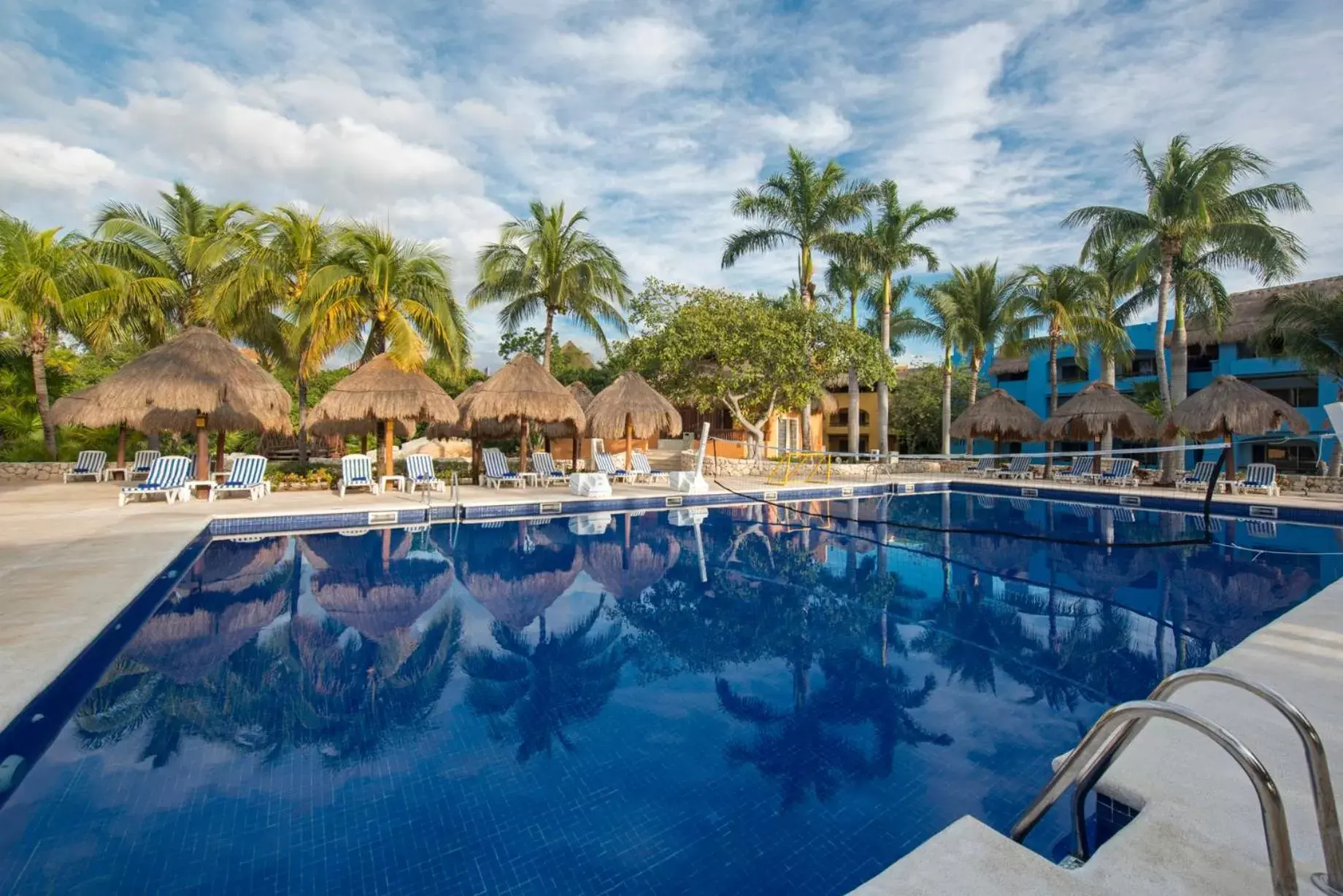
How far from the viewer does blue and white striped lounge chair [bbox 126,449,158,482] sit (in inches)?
632

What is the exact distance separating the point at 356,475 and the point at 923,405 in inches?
1034

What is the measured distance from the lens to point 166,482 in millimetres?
12266

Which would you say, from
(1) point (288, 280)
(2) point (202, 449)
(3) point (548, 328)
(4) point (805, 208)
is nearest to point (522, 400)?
(3) point (548, 328)

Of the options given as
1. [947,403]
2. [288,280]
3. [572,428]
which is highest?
[288,280]

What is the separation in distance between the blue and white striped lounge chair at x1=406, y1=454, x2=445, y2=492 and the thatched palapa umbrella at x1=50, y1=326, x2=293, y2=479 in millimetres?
2735

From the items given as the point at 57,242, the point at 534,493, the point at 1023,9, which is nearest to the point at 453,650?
the point at 534,493

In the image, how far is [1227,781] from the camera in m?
2.66

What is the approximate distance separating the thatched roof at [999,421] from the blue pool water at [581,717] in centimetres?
1234

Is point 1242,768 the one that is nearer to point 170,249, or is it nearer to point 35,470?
point 170,249

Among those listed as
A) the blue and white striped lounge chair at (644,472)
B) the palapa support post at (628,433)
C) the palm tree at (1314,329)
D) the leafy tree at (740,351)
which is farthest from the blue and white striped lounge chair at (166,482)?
the palm tree at (1314,329)

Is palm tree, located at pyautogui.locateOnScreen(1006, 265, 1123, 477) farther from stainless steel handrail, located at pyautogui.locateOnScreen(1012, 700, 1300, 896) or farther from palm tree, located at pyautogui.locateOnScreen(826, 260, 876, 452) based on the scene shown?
stainless steel handrail, located at pyautogui.locateOnScreen(1012, 700, 1300, 896)

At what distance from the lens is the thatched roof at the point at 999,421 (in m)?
20.7

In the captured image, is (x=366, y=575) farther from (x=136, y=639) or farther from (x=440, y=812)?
(x=440, y=812)

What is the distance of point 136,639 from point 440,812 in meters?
3.97
